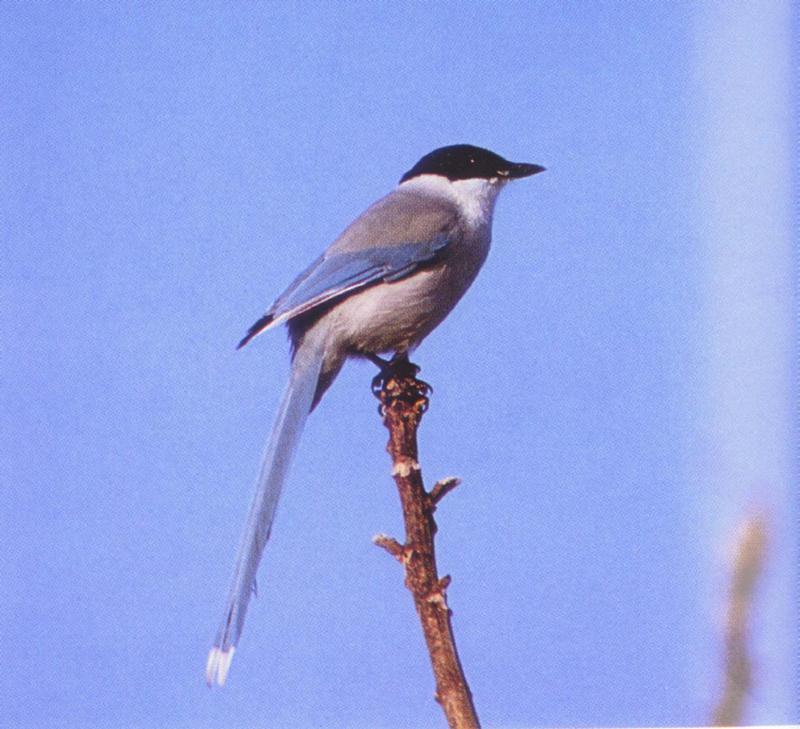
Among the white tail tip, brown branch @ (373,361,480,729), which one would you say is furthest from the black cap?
the white tail tip

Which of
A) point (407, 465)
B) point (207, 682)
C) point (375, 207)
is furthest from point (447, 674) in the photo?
point (375, 207)

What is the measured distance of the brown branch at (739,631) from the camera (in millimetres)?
760

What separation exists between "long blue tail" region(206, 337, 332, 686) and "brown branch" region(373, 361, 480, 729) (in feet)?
0.85

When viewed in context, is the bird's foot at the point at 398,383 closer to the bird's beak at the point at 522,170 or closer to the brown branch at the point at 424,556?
the brown branch at the point at 424,556

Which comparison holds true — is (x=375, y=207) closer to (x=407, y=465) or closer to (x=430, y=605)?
(x=407, y=465)

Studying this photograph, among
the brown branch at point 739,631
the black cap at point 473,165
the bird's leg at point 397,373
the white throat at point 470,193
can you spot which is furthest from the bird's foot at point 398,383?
the brown branch at point 739,631

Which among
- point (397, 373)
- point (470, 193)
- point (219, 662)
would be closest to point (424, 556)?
point (219, 662)

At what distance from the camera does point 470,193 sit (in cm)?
255

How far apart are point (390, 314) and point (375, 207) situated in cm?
Answer: 42

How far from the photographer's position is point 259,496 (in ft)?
5.74

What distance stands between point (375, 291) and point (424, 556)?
0.89 metres

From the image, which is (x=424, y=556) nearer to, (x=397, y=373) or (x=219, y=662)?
(x=219, y=662)

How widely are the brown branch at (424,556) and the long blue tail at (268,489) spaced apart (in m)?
0.26

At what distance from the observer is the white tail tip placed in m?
1.52
